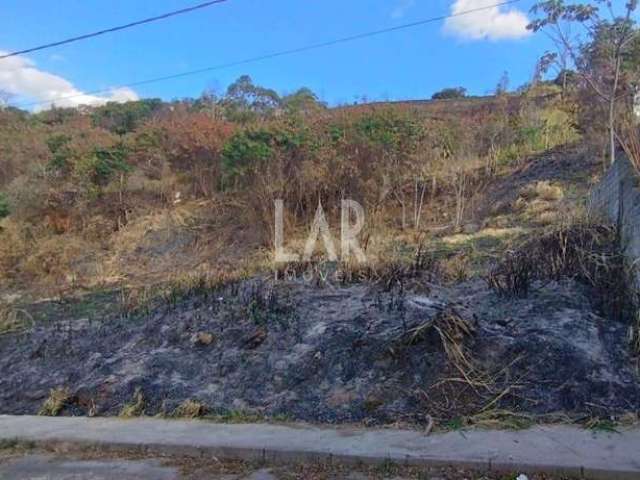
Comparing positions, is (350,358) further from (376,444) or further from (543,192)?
(543,192)

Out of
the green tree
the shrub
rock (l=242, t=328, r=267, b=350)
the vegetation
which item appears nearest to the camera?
rock (l=242, t=328, r=267, b=350)

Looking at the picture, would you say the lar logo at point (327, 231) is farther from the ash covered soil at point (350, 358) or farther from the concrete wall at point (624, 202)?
the concrete wall at point (624, 202)

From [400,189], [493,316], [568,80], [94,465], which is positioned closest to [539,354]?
[493,316]

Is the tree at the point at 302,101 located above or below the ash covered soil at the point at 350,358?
above

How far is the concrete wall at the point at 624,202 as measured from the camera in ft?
19.2

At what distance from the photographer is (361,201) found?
1295 cm

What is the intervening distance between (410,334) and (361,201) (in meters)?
7.57

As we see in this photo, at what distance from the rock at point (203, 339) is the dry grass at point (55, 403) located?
144cm

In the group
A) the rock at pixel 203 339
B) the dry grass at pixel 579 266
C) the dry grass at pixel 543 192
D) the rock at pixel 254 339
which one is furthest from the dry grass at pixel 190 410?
the dry grass at pixel 543 192

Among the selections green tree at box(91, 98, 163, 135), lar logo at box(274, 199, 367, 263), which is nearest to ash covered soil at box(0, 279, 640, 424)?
lar logo at box(274, 199, 367, 263)

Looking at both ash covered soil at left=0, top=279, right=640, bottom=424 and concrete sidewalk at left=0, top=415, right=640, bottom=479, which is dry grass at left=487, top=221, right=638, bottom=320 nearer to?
ash covered soil at left=0, top=279, right=640, bottom=424

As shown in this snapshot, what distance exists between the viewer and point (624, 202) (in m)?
6.48

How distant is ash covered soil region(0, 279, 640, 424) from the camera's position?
16.1ft

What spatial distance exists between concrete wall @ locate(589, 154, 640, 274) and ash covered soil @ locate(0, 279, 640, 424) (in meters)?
0.75
